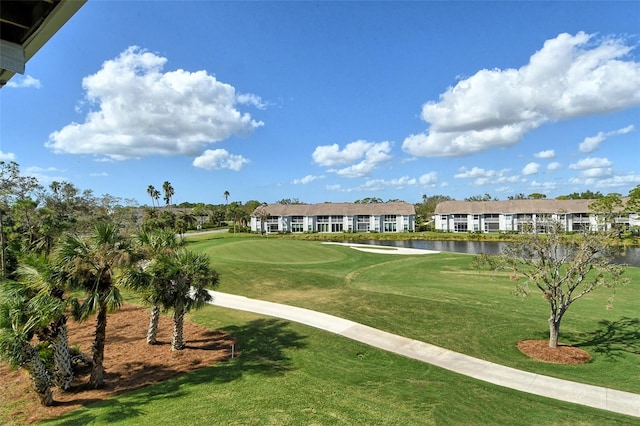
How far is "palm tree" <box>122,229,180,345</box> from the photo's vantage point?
1022cm

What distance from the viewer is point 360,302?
1800cm

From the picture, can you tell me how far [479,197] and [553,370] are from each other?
355 ft

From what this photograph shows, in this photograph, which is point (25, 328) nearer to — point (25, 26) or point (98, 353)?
point (98, 353)

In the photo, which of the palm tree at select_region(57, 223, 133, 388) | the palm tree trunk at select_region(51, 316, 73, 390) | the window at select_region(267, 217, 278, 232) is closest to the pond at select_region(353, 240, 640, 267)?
the window at select_region(267, 217, 278, 232)

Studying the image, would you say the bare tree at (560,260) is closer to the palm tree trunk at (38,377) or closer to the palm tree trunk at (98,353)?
the palm tree trunk at (98,353)

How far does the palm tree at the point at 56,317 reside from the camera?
30.8ft

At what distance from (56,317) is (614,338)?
18.4 meters

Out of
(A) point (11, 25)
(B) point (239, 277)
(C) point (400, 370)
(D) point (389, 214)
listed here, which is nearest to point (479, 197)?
(D) point (389, 214)

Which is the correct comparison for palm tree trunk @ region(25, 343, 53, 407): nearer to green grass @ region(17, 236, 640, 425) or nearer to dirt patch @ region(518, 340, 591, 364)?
green grass @ region(17, 236, 640, 425)

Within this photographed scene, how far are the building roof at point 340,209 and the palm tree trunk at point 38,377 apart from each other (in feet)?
225

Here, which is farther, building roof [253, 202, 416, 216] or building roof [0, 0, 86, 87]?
building roof [253, 202, 416, 216]

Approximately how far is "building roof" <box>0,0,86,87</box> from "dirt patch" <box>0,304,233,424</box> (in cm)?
841

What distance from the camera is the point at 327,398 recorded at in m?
8.88

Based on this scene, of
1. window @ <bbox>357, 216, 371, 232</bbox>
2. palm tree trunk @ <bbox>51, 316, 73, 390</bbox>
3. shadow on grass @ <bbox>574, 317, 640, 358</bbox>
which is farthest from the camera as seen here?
window @ <bbox>357, 216, 371, 232</bbox>
